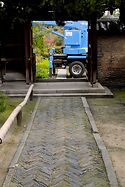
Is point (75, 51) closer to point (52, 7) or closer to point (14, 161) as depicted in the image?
point (52, 7)

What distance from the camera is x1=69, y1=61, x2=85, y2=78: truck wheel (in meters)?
21.5

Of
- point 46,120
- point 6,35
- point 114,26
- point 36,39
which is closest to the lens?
point 46,120

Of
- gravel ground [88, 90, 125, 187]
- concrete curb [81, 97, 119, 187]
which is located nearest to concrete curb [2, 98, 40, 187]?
concrete curb [81, 97, 119, 187]

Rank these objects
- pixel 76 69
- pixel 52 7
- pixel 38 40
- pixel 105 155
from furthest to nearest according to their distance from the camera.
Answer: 1. pixel 38 40
2. pixel 76 69
3. pixel 52 7
4. pixel 105 155

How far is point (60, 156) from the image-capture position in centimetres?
653

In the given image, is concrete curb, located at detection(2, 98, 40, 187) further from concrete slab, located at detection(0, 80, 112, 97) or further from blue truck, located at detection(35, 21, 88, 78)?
blue truck, located at detection(35, 21, 88, 78)

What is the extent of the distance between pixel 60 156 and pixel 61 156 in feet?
0.06

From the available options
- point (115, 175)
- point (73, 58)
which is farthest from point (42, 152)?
point (73, 58)

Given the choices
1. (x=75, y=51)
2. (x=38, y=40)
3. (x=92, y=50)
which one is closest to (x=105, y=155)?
(x=92, y=50)

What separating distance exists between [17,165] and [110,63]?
9.21 metres

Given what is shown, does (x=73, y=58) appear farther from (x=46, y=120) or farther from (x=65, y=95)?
(x=46, y=120)

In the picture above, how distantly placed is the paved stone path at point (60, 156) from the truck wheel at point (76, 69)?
11656 mm

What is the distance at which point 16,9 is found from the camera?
38.8ft

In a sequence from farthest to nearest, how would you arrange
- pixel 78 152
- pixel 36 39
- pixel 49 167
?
1. pixel 36 39
2. pixel 78 152
3. pixel 49 167
